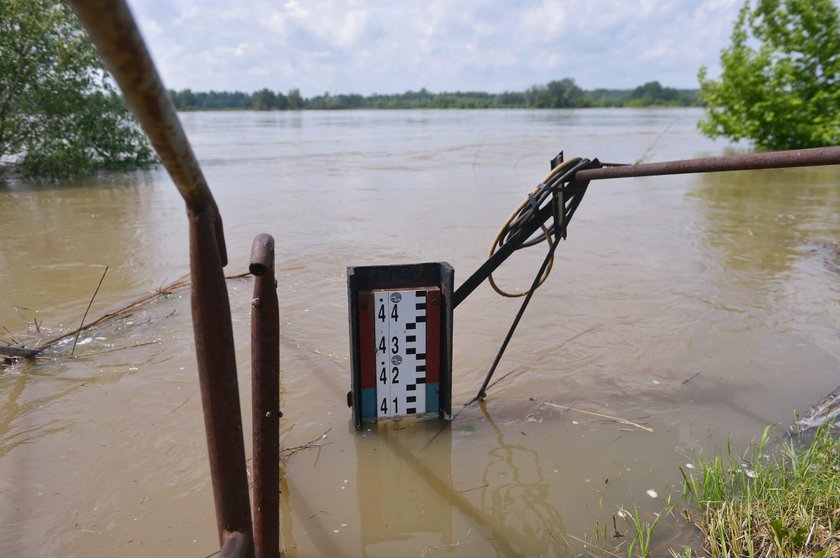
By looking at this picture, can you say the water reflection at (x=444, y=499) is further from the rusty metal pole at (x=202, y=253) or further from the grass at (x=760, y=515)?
the rusty metal pole at (x=202, y=253)

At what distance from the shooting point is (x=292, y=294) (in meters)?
5.84

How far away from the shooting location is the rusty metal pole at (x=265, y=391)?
5.31 feet

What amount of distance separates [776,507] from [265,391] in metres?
1.99

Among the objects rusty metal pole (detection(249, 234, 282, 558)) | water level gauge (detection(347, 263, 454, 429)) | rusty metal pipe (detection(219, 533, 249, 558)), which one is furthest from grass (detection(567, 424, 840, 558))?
rusty metal pipe (detection(219, 533, 249, 558))

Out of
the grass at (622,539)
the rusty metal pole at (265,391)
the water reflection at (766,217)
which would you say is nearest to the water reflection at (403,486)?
the grass at (622,539)

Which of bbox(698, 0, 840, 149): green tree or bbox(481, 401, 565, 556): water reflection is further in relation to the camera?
bbox(698, 0, 840, 149): green tree

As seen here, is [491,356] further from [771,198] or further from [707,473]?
[771,198]

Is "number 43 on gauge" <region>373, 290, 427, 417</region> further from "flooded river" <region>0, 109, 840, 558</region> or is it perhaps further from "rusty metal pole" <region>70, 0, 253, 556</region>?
"rusty metal pole" <region>70, 0, 253, 556</region>

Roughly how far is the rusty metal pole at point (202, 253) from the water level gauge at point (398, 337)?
1.62 metres

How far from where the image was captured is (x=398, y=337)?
10.2 ft

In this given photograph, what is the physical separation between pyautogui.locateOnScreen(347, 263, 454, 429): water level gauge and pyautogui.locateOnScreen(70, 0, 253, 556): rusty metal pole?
1.62m

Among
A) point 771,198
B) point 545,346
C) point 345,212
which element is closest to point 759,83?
point 771,198

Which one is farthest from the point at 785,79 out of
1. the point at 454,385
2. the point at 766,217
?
the point at 454,385

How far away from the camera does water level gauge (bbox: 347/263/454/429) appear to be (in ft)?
9.93
